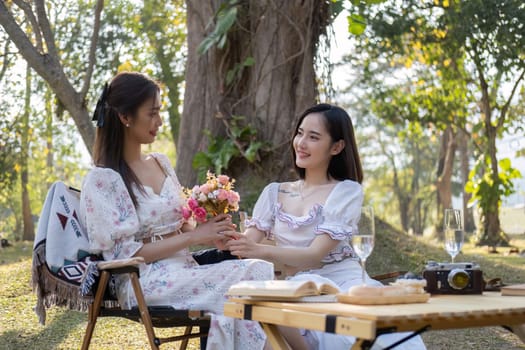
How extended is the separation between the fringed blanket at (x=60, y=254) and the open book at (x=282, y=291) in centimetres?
109

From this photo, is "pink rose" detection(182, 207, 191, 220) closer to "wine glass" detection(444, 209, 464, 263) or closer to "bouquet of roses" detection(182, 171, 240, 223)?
"bouquet of roses" detection(182, 171, 240, 223)

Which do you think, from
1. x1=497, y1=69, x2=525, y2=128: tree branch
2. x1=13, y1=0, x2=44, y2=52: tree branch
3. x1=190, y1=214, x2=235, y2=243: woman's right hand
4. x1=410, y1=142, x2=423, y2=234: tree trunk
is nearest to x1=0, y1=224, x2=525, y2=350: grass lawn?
x1=190, y1=214, x2=235, y2=243: woman's right hand

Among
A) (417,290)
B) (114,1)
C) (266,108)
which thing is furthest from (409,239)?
(114,1)

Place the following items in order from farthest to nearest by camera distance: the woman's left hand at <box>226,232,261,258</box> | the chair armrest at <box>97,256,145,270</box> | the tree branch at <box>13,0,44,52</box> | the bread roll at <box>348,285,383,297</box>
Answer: the tree branch at <box>13,0,44,52</box>
the woman's left hand at <box>226,232,261,258</box>
the chair armrest at <box>97,256,145,270</box>
the bread roll at <box>348,285,383,297</box>

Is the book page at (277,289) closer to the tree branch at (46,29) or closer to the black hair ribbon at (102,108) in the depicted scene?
the black hair ribbon at (102,108)

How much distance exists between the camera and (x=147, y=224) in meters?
3.66

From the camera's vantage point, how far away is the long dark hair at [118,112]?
3705 mm

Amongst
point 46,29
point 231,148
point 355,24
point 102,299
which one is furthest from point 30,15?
point 102,299

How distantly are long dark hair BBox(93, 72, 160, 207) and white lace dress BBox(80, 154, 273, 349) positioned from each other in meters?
0.11

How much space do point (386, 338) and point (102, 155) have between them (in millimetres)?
1575

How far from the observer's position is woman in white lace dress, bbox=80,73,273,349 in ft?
11.3

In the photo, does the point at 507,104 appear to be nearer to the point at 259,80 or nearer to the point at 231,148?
the point at 259,80

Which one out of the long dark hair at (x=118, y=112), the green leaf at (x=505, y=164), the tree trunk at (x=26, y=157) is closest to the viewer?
the long dark hair at (x=118, y=112)

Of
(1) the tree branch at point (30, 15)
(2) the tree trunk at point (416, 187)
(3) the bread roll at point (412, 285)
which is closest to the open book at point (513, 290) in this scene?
(3) the bread roll at point (412, 285)
